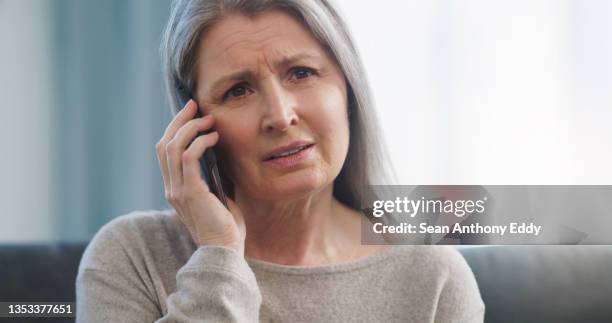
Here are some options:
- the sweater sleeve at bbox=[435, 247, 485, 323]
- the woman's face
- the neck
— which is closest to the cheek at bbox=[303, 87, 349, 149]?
the woman's face

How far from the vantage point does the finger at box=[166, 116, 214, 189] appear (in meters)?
0.80

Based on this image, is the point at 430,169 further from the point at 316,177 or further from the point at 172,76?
the point at 172,76

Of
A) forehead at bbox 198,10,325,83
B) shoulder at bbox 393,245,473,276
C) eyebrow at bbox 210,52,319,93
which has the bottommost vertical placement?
shoulder at bbox 393,245,473,276

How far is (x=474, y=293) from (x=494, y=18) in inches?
15.0

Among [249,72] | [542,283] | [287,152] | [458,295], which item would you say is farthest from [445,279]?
[249,72]

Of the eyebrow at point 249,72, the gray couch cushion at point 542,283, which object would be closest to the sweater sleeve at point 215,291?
the eyebrow at point 249,72

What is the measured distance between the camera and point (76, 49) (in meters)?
0.92

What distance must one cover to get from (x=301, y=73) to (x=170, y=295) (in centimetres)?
32

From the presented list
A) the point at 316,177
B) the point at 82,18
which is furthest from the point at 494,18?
the point at 82,18

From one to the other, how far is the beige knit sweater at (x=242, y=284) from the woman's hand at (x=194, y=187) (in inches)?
1.1

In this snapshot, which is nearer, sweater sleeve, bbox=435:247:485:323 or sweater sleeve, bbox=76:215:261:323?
sweater sleeve, bbox=76:215:261:323

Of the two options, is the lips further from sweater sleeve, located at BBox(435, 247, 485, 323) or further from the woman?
sweater sleeve, located at BBox(435, 247, 485, 323)

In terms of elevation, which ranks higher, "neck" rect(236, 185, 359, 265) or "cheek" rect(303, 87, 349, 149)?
"cheek" rect(303, 87, 349, 149)

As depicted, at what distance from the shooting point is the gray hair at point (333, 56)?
31.5 inches
